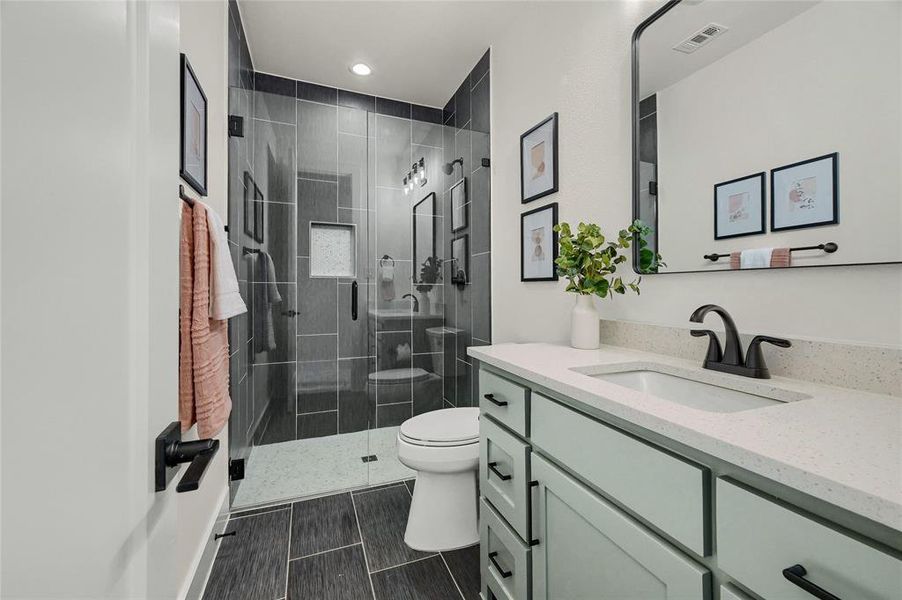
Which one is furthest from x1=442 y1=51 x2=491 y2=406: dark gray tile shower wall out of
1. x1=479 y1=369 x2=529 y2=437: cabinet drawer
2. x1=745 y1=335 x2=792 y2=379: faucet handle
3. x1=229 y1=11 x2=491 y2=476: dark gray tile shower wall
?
x1=745 y1=335 x2=792 y2=379: faucet handle

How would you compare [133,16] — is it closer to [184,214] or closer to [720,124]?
[184,214]

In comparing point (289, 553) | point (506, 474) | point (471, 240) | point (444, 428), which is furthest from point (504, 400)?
point (471, 240)

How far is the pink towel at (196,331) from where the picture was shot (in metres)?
1.18

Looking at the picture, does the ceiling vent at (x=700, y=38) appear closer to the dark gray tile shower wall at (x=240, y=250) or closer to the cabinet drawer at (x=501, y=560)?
the cabinet drawer at (x=501, y=560)

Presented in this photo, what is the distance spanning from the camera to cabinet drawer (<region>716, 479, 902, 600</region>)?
0.46 meters

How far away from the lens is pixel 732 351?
3.49ft

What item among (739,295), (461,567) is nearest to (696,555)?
(739,295)

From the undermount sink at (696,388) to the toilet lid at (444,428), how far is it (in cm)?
76

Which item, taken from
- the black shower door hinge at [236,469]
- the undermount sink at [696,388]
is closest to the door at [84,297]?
the undermount sink at [696,388]

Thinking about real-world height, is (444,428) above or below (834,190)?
below

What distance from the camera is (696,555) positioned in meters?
0.65

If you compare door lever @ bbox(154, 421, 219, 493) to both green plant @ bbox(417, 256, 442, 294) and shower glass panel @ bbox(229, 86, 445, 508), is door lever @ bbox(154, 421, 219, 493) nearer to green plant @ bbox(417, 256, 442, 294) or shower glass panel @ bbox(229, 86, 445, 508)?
shower glass panel @ bbox(229, 86, 445, 508)

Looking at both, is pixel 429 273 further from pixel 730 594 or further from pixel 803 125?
pixel 730 594

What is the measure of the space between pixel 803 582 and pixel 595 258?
1.12m
